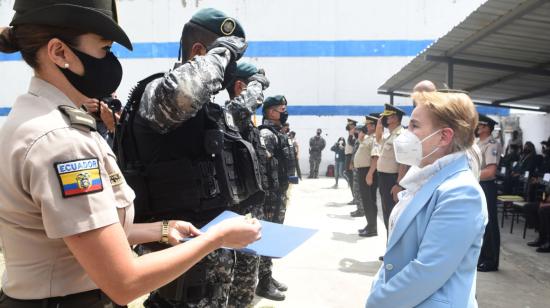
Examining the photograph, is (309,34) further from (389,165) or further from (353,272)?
(353,272)

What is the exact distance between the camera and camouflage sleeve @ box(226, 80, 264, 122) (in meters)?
2.77

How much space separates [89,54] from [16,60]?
19065 mm

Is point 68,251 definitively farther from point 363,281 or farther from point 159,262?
point 363,281

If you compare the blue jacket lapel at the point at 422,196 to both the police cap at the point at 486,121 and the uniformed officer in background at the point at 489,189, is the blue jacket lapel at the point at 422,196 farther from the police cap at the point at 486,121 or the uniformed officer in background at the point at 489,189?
the police cap at the point at 486,121

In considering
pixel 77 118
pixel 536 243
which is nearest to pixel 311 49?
pixel 536 243

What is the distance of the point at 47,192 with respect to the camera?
93cm

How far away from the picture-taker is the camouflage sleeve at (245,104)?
9.07 feet

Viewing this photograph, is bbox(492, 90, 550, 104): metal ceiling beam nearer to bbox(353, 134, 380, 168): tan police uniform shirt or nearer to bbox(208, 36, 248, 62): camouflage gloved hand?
bbox(353, 134, 380, 168): tan police uniform shirt

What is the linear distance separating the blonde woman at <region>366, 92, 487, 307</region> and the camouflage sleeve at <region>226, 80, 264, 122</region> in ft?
3.85

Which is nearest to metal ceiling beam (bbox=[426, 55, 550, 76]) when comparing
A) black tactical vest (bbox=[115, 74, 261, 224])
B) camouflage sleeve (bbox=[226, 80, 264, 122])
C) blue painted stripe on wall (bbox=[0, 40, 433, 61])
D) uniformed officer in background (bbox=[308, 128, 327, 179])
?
camouflage sleeve (bbox=[226, 80, 264, 122])

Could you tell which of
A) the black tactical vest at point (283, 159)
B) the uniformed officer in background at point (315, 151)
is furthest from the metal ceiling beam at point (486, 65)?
the uniformed officer in background at point (315, 151)

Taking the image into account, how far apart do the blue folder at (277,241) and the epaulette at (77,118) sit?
0.65 m

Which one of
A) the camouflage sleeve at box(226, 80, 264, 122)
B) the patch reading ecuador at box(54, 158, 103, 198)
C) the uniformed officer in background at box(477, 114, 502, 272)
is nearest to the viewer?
the patch reading ecuador at box(54, 158, 103, 198)

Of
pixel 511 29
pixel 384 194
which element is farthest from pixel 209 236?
pixel 511 29
